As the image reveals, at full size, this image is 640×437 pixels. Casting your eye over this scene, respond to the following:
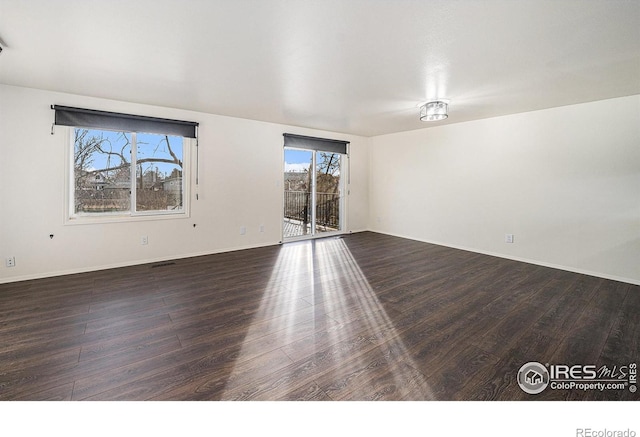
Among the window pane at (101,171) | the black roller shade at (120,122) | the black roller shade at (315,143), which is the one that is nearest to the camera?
the black roller shade at (120,122)

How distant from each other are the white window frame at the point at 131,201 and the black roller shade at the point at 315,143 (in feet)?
5.90

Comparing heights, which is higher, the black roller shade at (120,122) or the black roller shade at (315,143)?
the black roller shade at (315,143)

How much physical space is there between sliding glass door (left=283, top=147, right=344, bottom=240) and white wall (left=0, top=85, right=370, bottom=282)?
40cm

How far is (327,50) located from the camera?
7.91 feet

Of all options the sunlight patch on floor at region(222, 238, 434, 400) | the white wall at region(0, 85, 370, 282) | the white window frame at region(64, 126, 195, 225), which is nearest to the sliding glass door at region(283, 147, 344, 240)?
the white wall at region(0, 85, 370, 282)

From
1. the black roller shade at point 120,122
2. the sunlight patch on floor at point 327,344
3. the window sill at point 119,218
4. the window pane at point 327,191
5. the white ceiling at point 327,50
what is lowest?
the sunlight patch on floor at point 327,344

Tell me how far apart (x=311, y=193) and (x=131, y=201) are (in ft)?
10.6

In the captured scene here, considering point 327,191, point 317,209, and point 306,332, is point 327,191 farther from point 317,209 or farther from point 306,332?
point 306,332

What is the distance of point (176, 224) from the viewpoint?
445 centimetres

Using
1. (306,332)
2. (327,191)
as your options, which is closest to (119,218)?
(306,332)

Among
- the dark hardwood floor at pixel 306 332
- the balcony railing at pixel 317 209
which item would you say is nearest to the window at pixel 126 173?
the dark hardwood floor at pixel 306 332

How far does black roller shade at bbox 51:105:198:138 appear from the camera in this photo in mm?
3553

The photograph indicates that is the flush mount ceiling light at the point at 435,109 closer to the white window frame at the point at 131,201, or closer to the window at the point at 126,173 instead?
the white window frame at the point at 131,201

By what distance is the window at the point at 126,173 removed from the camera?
382 centimetres
